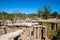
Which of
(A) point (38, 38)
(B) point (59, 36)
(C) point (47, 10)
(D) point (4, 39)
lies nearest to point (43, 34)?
(A) point (38, 38)

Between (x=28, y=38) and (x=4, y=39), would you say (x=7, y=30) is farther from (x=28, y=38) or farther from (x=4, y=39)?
(x=4, y=39)

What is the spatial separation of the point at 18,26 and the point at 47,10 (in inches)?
576

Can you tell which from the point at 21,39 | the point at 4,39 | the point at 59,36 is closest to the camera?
the point at 4,39

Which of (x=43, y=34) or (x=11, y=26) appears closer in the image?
(x=11, y=26)

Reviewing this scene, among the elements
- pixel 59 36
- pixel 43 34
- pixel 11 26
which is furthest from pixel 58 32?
pixel 11 26

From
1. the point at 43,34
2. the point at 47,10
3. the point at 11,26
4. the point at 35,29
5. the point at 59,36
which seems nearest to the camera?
the point at 11,26

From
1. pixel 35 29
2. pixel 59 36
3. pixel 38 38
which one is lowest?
pixel 59 36

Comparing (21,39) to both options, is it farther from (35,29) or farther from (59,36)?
(59,36)

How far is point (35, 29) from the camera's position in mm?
3988

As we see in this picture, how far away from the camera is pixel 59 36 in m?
9.77

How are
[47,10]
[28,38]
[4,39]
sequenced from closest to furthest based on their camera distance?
[4,39] < [28,38] < [47,10]

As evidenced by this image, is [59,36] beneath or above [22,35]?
beneath

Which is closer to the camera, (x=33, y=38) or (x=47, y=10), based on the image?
(x=33, y=38)

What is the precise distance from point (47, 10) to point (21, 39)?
1523 cm
